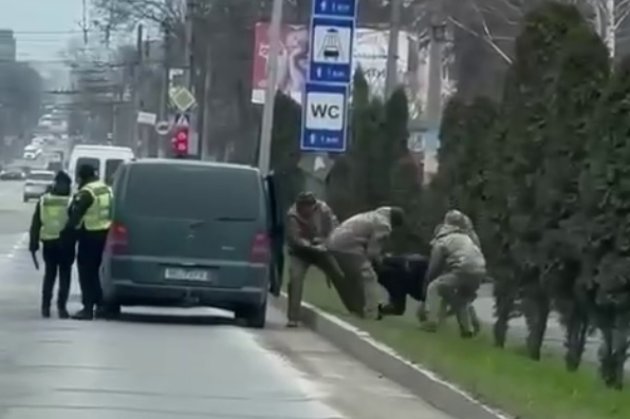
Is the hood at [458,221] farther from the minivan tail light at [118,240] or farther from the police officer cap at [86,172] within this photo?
the police officer cap at [86,172]

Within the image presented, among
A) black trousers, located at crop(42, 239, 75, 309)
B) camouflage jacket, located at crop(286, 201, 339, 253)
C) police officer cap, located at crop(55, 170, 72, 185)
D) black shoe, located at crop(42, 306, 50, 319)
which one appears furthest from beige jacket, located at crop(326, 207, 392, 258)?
black shoe, located at crop(42, 306, 50, 319)

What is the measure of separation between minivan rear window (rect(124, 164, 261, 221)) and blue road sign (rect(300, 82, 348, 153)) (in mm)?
6042

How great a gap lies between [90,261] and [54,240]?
491 mm

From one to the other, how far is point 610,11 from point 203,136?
2351 centimetres

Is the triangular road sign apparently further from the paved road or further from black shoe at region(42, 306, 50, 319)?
black shoe at region(42, 306, 50, 319)

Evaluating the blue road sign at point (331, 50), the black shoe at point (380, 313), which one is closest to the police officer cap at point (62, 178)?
the black shoe at point (380, 313)

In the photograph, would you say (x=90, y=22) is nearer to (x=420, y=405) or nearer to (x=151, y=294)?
(x=151, y=294)

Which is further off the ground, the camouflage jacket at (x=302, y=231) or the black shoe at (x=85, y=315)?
the camouflage jacket at (x=302, y=231)

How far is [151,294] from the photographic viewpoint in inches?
982

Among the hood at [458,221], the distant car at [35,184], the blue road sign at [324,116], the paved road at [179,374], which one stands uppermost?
the blue road sign at [324,116]

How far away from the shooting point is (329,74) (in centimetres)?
3127

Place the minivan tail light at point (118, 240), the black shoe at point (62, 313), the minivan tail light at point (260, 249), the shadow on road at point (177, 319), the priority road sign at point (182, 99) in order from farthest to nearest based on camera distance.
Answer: the priority road sign at point (182, 99), the shadow on road at point (177, 319), the black shoe at point (62, 313), the minivan tail light at point (260, 249), the minivan tail light at point (118, 240)

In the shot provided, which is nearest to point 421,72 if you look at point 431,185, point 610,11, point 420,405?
point 610,11

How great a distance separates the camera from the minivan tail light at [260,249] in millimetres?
25078
